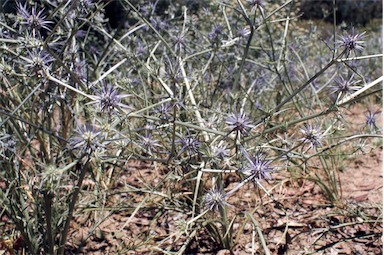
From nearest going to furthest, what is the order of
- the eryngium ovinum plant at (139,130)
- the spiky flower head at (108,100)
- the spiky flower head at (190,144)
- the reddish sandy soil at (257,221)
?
the spiky flower head at (108,100) → the eryngium ovinum plant at (139,130) → the spiky flower head at (190,144) → the reddish sandy soil at (257,221)

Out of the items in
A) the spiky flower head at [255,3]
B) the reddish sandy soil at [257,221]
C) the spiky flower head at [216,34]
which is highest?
the spiky flower head at [216,34]

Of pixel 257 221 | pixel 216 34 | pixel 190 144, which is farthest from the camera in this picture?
pixel 216 34

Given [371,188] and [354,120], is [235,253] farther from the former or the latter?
[354,120]

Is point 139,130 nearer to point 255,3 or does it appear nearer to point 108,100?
point 108,100

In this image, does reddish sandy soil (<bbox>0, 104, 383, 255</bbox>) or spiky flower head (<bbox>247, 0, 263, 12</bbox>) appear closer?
spiky flower head (<bbox>247, 0, 263, 12</bbox>)

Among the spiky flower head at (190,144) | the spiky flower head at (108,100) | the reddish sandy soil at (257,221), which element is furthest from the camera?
the reddish sandy soil at (257,221)

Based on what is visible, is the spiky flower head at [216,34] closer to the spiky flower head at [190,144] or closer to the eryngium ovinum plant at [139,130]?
the eryngium ovinum plant at [139,130]

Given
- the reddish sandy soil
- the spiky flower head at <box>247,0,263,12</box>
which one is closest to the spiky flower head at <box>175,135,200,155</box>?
the reddish sandy soil

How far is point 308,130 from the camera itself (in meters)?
1.57

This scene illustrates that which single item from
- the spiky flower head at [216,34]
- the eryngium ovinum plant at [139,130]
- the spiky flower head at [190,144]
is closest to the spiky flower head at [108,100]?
the eryngium ovinum plant at [139,130]

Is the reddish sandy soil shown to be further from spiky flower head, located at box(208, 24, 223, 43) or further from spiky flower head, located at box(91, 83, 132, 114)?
spiky flower head, located at box(208, 24, 223, 43)

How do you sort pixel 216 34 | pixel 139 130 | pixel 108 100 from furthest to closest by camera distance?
pixel 216 34 → pixel 139 130 → pixel 108 100

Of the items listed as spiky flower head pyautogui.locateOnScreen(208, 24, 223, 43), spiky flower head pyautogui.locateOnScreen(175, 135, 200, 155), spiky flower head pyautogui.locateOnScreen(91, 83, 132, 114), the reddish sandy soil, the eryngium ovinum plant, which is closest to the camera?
spiky flower head pyautogui.locateOnScreen(91, 83, 132, 114)

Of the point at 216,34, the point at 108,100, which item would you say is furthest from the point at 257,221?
the point at 108,100
